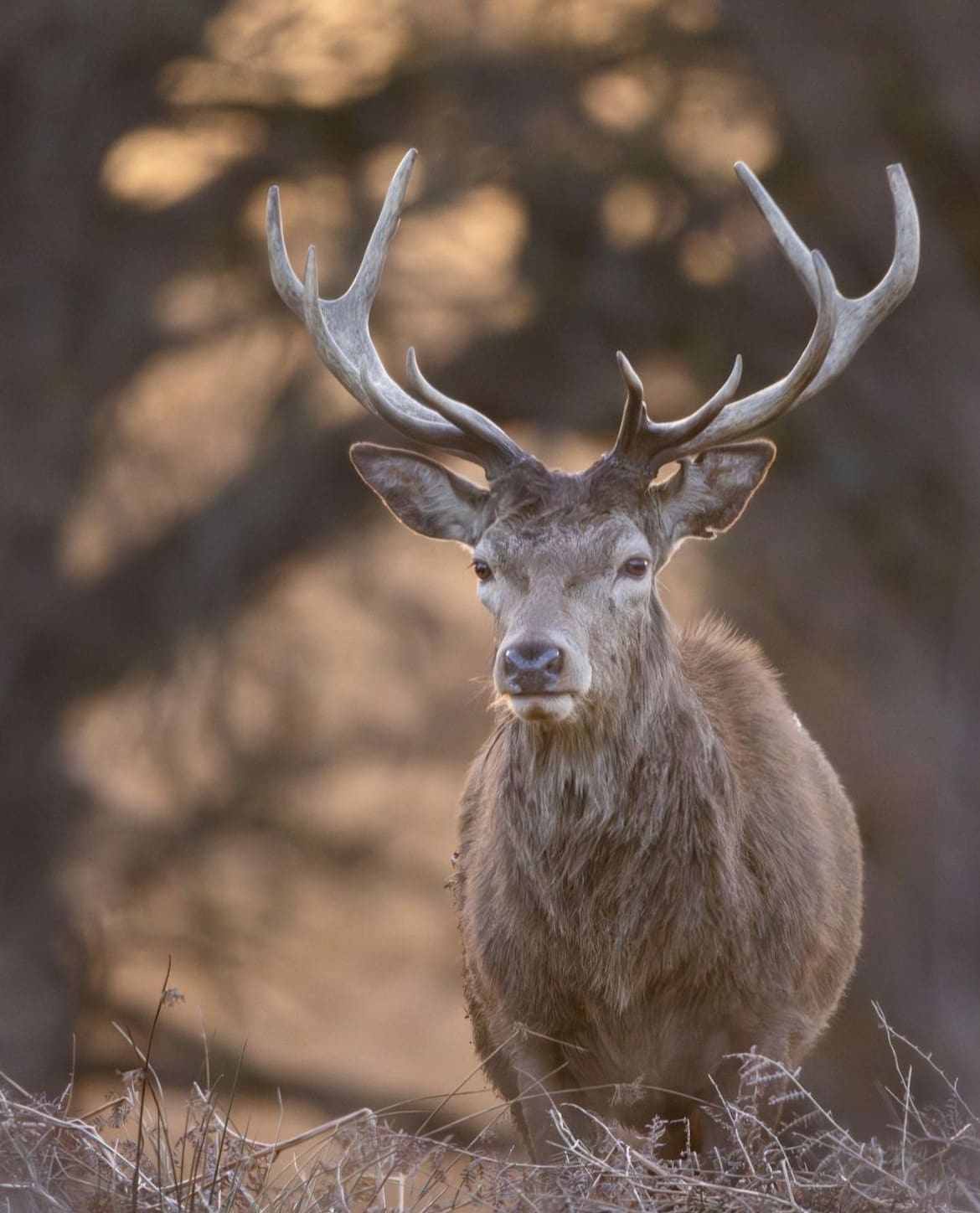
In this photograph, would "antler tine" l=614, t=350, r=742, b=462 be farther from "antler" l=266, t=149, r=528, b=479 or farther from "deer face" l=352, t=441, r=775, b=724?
"antler" l=266, t=149, r=528, b=479

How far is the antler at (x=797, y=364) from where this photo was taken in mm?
5941

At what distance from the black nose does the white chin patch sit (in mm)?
24

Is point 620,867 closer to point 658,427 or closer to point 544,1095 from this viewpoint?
point 544,1095

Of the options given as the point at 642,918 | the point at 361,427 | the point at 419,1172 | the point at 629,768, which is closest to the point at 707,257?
the point at 361,427

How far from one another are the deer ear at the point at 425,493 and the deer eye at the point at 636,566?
0.59m

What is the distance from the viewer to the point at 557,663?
5.36 m

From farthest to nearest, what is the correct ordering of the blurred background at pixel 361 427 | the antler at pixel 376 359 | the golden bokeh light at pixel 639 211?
the golden bokeh light at pixel 639 211 < the blurred background at pixel 361 427 < the antler at pixel 376 359

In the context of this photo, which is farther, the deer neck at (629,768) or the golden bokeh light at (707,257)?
the golden bokeh light at (707,257)

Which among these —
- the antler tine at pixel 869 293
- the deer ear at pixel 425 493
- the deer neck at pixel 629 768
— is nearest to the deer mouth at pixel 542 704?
the deer neck at pixel 629 768

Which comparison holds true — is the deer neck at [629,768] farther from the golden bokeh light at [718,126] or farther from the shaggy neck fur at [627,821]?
the golden bokeh light at [718,126]

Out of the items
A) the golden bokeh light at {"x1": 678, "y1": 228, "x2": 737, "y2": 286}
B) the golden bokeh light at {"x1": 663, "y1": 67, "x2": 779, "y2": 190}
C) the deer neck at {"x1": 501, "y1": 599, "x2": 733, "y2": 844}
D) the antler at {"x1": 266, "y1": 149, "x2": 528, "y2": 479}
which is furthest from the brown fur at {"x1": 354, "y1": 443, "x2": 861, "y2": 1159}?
the golden bokeh light at {"x1": 663, "y1": 67, "x2": 779, "y2": 190}

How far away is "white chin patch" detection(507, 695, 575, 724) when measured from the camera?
17.6 ft

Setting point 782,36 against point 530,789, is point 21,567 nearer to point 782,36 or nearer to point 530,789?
point 782,36

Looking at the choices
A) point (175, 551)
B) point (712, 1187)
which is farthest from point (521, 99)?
point (712, 1187)
